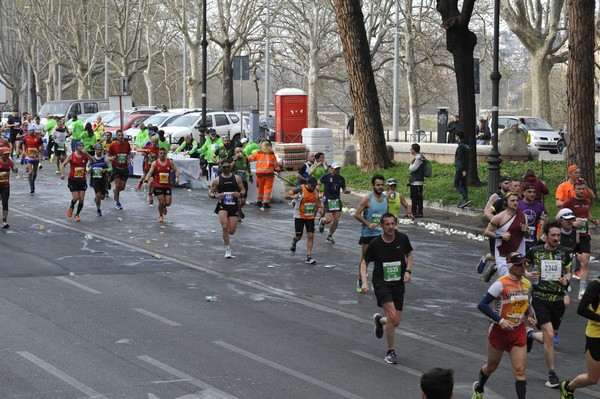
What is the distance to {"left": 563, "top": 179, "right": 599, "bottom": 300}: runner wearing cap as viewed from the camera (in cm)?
1505

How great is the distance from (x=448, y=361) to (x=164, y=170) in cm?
1271

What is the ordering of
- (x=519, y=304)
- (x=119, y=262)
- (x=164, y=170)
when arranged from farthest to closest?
(x=164, y=170), (x=119, y=262), (x=519, y=304)

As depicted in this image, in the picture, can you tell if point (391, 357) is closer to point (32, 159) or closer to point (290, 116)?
point (32, 159)

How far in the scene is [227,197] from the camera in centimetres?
1823

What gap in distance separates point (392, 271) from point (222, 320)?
269 cm

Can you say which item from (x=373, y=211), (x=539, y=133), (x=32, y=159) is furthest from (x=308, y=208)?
(x=539, y=133)

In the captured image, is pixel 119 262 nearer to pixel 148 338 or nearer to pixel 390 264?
pixel 148 338

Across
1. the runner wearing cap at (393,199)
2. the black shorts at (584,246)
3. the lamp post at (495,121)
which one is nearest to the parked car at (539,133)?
the lamp post at (495,121)

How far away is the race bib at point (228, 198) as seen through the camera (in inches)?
717

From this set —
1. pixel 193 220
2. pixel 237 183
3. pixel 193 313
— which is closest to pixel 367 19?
pixel 193 220

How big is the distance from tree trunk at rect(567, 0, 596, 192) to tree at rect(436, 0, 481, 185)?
12.6ft

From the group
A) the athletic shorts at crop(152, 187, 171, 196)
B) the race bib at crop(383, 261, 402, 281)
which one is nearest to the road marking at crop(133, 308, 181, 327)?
the race bib at crop(383, 261, 402, 281)

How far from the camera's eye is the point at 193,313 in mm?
13609

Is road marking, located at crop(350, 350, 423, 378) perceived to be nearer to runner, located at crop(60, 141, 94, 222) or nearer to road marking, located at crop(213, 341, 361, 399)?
road marking, located at crop(213, 341, 361, 399)
